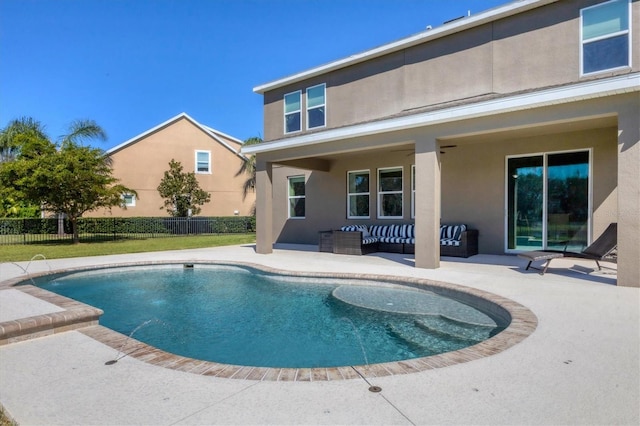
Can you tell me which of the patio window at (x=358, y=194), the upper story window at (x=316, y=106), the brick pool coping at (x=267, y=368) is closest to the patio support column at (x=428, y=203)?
the brick pool coping at (x=267, y=368)

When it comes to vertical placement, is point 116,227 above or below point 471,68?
below

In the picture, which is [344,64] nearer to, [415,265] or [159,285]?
[415,265]

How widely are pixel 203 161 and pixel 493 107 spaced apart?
2409 centimetres

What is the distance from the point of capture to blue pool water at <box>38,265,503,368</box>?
4785 millimetres

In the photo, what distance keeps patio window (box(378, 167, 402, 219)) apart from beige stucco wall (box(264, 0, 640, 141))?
275 cm

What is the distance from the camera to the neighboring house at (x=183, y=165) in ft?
85.1

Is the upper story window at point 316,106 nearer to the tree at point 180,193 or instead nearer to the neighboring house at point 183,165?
the tree at point 180,193

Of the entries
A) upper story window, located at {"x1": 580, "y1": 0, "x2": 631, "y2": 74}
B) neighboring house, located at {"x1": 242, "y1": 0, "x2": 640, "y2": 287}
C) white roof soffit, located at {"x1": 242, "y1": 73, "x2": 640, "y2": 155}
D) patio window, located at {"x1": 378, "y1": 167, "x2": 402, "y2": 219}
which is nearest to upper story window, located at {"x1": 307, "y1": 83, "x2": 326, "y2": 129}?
neighboring house, located at {"x1": 242, "y1": 0, "x2": 640, "y2": 287}

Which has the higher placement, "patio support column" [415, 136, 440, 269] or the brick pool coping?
"patio support column" [415, 136, 440, 269]

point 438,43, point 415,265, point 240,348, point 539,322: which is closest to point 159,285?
point 240,348

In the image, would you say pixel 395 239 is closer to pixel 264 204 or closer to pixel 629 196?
pixel 264 204

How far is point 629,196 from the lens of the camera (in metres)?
6.77

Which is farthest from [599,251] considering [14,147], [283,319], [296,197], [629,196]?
[14,147]

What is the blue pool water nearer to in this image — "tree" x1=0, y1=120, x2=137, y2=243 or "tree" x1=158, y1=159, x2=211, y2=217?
"tree" x1=0, y1=120, x2=137, y2=243
